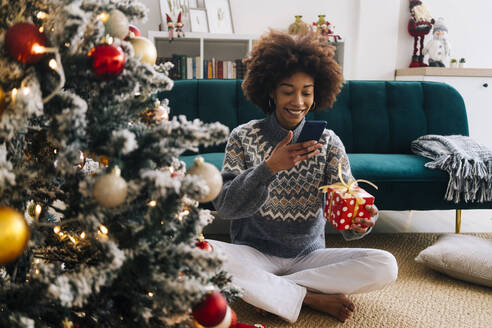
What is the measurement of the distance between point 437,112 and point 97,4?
2075 mm

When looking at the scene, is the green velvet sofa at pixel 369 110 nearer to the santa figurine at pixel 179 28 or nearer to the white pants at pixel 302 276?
the white pants at pixel 302 276

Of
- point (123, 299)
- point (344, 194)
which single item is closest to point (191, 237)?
point (123, 299)

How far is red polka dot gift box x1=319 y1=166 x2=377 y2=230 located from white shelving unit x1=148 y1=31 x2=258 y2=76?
7.46ft

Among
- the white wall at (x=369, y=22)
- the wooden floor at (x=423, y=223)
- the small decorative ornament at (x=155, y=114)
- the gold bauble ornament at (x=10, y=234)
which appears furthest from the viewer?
the white wall at (x=369, y=22)

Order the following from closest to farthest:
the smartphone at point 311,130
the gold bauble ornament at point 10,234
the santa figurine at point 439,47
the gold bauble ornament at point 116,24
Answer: the gold bauble ornament at point 10,234, the gold bauble ornament at point 116,24, the smartphone at point 311,130, the santa figurine at point 439,47

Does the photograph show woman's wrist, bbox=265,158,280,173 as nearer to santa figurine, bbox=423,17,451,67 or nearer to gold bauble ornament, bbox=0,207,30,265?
gold bauble ornament, bbox=0,207,30,265

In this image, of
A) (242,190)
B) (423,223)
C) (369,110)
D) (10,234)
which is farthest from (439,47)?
(10,234)

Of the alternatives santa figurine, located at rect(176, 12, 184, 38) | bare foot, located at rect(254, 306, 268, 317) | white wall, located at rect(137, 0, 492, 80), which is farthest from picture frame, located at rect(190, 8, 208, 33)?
bare foot, located at rect(254, 306, 268, 317)

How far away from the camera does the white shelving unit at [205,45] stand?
Answer: 10.1ft

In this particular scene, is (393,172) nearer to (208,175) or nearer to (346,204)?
(346,204)

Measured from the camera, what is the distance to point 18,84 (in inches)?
20.8

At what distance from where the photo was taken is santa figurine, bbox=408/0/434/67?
10.8 ft

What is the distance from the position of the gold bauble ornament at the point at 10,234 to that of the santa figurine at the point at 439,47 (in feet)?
11.6

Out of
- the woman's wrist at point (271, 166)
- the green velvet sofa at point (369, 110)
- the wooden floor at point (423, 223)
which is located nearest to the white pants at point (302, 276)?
the woman's wrist at point (271, 166)
